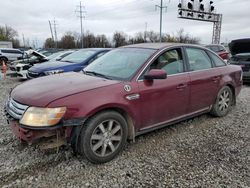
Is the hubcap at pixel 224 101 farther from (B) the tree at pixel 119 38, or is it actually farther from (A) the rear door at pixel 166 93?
(B) the tree at pixel 119 38

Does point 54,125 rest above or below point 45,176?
above

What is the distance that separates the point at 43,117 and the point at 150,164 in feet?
4.94

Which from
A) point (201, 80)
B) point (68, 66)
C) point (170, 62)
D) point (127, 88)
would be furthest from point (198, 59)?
point (68, 66)

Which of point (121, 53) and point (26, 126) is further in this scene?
point (121, 53)

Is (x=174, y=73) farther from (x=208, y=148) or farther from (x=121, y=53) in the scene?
(x=208, y=148)

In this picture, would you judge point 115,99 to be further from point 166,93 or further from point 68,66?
point 68,66

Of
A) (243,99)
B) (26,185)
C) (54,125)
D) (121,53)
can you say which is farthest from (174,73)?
(243,99)

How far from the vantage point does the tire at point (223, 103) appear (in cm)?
446

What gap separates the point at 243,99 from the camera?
20.1ft

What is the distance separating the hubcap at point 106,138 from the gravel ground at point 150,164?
0.19 m

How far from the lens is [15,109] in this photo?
106 inches

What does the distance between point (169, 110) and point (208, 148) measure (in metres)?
0.83

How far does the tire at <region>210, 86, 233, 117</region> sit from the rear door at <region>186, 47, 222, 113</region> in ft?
0.63

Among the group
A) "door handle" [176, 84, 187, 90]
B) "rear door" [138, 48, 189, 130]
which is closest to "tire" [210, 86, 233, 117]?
"rear door" [138, 48, 189, 130]
